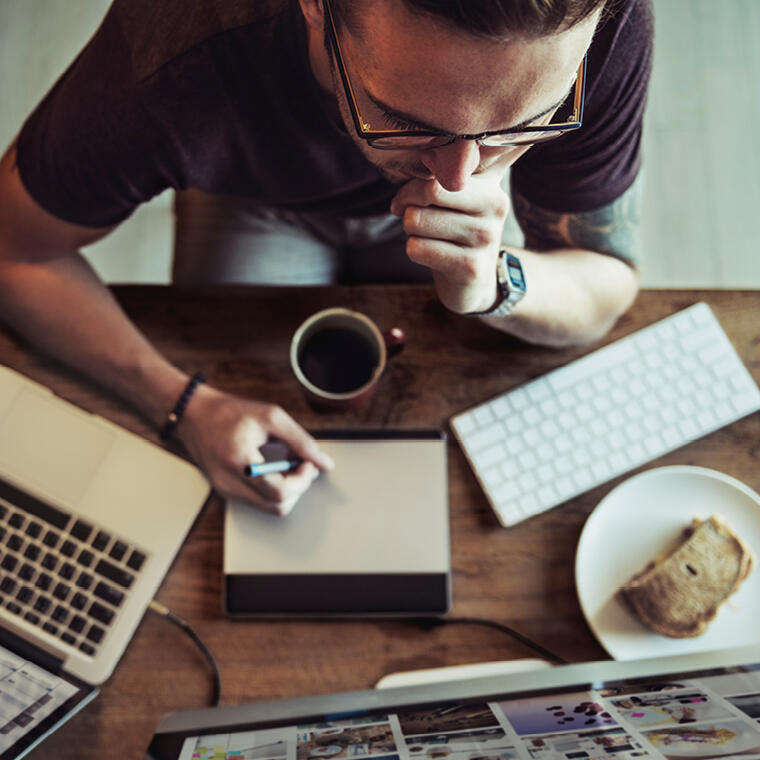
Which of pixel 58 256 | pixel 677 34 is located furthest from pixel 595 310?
pixel 677 34

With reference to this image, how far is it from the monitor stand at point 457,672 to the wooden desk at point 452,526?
0.04 ft

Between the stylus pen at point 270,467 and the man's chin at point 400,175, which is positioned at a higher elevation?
the man's chin at point 400,175

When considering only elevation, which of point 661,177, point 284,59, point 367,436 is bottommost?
point 661,177

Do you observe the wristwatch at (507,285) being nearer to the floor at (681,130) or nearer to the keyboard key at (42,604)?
the keyboard key at (42,604)

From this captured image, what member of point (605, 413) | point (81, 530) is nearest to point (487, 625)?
point (605, 413)

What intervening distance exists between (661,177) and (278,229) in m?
1.08

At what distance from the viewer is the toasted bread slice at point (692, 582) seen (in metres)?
0.80

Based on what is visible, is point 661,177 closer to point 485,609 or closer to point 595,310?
point 595,310

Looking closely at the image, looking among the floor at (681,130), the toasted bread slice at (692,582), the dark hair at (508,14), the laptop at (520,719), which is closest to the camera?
the dark hair at (508,14)

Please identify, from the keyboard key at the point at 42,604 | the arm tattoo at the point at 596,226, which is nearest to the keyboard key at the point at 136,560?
the keyboard key at the point at 42,604

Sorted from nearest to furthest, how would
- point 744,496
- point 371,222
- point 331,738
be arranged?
point 331,738 < point 744,496 < point 371,222

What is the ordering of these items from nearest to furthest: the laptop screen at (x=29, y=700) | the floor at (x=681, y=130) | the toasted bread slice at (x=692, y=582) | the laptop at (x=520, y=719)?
the laptop at (x=520, y=719), the laptop screen at (x=29, y=700), the toasted bread slice at (x=692, y=582), the floor at (x=681, y=130)

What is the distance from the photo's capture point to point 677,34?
5.65 feet

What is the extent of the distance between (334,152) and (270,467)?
38 cm
